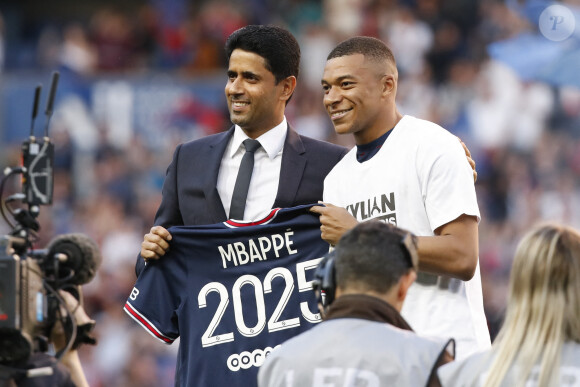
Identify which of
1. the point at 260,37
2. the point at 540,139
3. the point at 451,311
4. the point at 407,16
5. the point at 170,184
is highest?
the point at 407,16

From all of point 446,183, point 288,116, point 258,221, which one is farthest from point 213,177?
point 288,116

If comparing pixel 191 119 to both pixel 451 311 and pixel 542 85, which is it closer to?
pixel 542 85

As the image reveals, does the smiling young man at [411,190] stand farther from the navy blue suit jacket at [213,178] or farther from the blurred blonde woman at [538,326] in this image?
the blurred blonde woman at [538,326]

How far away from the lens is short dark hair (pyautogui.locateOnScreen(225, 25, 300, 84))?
17.0 ft

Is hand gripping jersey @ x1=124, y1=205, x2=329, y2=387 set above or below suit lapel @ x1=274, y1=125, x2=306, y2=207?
below

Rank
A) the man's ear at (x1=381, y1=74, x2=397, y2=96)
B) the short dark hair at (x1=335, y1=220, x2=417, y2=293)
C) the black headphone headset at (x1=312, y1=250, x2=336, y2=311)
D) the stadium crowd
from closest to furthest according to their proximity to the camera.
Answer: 1. the short dark hair at (x1=335, y1=220, x2=417, y2=293)
2. the black headphone headset at (x1=312, y1=250, x2=336, y2=311)
3. the man's ear at (x1=381, y1=74, x2=397, y2=96)
4. the stadium crowd

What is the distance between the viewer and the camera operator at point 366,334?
3449 millimetres

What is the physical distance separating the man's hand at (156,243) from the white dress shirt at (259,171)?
0.31 m

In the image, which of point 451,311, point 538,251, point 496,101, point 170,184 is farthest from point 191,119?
point 538,251

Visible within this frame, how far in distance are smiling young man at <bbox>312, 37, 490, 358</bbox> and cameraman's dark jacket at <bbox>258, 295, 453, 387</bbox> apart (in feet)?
2.43

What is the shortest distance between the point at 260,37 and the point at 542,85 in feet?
24.4

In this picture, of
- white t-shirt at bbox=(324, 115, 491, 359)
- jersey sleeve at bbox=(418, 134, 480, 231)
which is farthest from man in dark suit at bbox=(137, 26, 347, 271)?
jersey sleeve at bbox=(418, 134, 480, 231)

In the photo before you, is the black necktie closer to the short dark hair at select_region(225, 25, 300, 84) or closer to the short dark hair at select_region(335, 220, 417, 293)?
the short dark hair at select_region(225, 25, 300, 84)

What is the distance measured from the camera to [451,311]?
4.46 m
